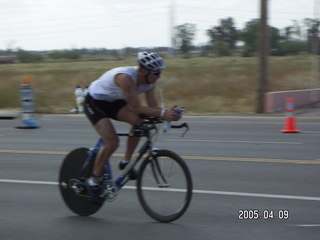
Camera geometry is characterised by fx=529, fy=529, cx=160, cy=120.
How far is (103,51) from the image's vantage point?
97688mm

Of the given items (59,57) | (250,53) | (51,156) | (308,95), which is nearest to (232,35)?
(250,53)

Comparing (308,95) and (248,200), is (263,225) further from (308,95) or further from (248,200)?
(308,95)

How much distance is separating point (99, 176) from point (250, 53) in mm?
79260

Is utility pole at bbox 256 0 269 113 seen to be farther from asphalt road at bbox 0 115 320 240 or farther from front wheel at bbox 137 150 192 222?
front wheel at bbox 137 150 192 222

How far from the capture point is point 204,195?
22.6ft

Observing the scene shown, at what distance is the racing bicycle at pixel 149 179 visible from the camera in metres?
5.48

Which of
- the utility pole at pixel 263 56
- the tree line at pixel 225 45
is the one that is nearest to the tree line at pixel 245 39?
the tree line at pixel 225 45

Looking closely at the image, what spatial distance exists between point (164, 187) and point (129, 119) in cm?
82

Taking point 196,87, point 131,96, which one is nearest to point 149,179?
point 131,96

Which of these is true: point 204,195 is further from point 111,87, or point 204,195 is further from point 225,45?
point 225,45

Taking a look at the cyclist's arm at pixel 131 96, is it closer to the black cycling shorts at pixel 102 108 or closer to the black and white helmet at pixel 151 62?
the black and white helmet at pixel 151 62

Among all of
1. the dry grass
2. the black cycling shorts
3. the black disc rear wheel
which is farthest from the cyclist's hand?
the dry grass

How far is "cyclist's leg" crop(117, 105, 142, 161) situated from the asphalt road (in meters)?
0.77

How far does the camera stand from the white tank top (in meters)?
5.46
